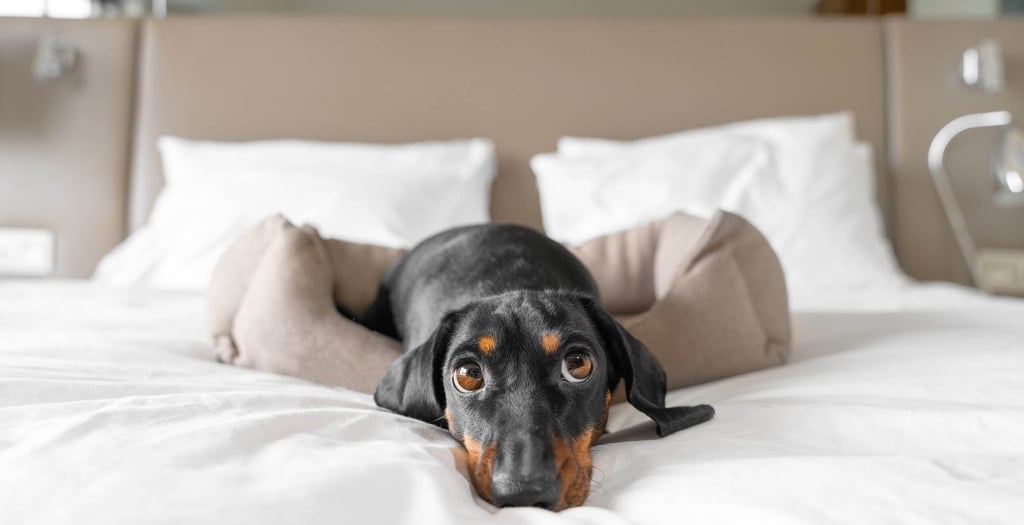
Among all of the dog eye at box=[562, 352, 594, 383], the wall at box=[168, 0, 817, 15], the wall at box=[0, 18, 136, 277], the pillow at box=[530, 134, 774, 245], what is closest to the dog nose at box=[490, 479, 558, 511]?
the dog eye at box=[562, 352, 594, 383]

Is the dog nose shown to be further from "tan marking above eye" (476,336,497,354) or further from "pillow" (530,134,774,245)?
"pillow" (530,134,774,245)

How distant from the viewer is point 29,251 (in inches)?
118

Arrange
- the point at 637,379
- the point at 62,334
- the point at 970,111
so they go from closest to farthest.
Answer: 1. the point at 637,379
2. the point at 62,334
3. the point at 970,111

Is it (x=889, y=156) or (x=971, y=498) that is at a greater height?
(x=889, y=156)

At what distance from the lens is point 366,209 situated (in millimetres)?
2500

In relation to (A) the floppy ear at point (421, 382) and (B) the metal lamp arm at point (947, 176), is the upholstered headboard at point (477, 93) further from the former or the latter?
(A) the floppy ear at point (421, 382)

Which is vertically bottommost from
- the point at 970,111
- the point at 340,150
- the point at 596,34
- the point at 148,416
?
the point at 148,416

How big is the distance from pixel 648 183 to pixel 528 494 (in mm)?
1884

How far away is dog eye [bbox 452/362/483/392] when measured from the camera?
3.38ft

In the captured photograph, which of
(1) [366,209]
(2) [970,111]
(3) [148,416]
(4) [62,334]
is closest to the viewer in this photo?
(3) [148,416]

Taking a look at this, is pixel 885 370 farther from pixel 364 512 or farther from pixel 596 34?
pixel 596 34

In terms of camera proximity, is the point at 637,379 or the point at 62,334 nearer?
the point at 637,379

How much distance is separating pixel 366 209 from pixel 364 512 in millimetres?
1898

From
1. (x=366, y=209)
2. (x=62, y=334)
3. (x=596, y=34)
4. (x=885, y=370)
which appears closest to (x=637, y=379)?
(x=885, y=370)
